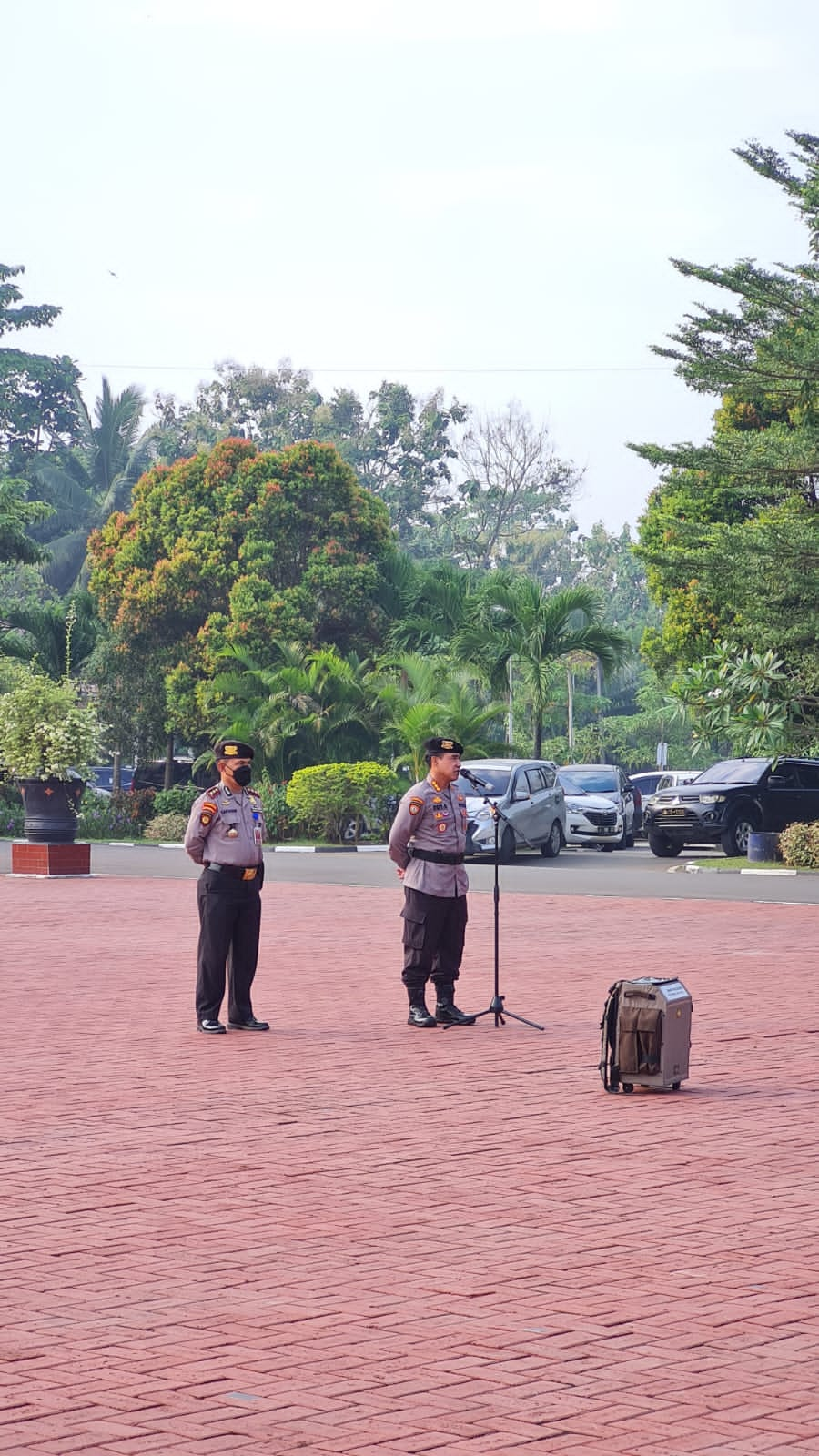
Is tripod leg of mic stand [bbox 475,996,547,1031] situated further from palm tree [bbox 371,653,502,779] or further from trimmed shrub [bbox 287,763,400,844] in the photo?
palm tree [bbox 371,653,502,779]

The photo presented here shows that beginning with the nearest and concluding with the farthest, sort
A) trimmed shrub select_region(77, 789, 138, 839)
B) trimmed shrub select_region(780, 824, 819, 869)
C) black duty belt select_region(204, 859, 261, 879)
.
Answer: black duty belt select_region(204, 859, 261, 879)
trimmed shrub select_region(780, 824, 819, 869)
trimmed shrub select_region(77, 789, 138, 839)

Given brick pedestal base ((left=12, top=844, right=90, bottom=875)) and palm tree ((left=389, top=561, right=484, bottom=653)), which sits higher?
palm tree ((left=389, top=561, right=484, bottom=653))

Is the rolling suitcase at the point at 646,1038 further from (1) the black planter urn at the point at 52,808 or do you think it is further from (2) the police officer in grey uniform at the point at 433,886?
(1) the black planter urn at the point at 52,808

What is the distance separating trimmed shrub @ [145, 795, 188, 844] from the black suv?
10.1m

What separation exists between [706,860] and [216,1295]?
27.2 m

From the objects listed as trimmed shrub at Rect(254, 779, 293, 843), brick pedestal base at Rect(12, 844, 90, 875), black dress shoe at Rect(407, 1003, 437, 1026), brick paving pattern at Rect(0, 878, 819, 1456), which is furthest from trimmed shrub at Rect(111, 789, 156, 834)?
black dress shoe at Rect(407, 1003, 437, 1026)

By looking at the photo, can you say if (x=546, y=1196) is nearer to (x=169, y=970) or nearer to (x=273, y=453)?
(x=169, y=970)

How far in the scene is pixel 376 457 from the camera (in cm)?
7969

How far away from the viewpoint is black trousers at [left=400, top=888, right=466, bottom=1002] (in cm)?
1230

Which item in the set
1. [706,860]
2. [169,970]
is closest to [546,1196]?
[169,970]

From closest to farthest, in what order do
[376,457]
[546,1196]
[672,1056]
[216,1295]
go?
[216,1295] → [546,1196] → [672,1056] → [376,457]

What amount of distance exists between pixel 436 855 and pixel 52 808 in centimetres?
1632

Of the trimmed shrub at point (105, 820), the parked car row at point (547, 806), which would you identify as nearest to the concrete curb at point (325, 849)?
the parked car row at point (547, 806)

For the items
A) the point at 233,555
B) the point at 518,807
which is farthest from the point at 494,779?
the point at 233,555
